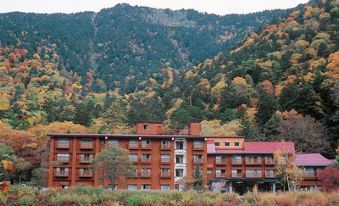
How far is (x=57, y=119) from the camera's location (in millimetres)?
101438

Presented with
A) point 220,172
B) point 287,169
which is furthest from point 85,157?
point 287,169

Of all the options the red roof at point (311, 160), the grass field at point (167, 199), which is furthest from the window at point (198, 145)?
the grass field at point (167, 199)

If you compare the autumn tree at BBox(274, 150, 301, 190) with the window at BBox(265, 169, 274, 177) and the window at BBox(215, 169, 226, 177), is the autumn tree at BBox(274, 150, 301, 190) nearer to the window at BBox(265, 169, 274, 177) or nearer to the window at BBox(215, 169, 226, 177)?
the window at BBox(265, 169, 274, 177)

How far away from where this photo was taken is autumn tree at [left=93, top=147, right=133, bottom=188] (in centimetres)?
5319

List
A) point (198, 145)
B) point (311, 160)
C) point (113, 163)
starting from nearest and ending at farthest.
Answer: point (113, 163)
point (311, 160)
point (198, 145)

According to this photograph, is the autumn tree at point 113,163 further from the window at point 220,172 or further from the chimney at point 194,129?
the window at point 220,172

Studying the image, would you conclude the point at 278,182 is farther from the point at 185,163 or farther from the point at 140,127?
the point at 140,127

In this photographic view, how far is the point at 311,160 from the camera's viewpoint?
62469 mm

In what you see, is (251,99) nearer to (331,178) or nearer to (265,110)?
(265,110)

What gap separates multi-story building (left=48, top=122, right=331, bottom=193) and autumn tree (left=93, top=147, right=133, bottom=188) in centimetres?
663

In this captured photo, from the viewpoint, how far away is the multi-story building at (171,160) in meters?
62.0

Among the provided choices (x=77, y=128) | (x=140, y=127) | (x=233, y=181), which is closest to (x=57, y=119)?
(x=77, y=128)

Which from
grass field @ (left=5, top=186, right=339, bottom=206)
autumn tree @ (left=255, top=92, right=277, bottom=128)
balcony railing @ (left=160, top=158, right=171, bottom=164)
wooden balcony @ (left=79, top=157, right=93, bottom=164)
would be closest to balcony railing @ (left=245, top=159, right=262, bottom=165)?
balcony railing @ (left=160, top=158, right=171, bottom=164)

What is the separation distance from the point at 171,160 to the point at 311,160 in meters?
17.4
